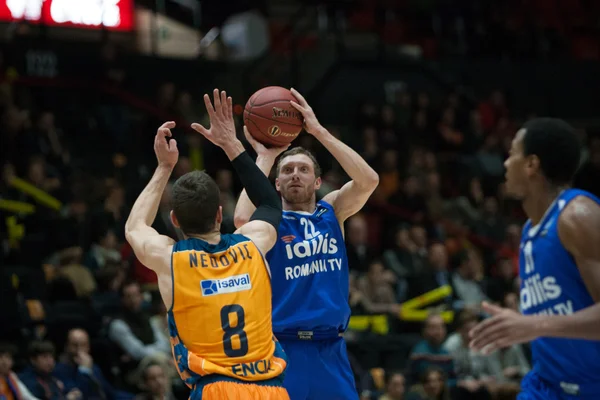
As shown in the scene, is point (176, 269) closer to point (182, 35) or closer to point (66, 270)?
point (66, 270)

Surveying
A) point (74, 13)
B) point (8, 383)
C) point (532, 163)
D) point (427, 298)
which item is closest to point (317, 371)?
point (532, 163)

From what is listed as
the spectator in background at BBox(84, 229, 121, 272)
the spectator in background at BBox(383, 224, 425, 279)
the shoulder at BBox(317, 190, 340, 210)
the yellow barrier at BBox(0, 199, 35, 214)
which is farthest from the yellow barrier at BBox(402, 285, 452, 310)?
the shoulder at BBox(317, 190, 340, 210)

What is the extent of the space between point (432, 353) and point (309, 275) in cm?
526

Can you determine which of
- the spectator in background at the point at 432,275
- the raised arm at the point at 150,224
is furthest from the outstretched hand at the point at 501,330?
the spectator in background at the point at 432,275

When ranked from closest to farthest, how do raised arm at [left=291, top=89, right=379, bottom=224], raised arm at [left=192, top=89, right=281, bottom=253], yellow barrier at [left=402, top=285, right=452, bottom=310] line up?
raised arm at [left=192, top=89, right=281, bottom=253] → raised arm at [left=291, top=89, right=379, bottom=224] → yellow barrier at [left=402, top=285, right=452, bottom=310]

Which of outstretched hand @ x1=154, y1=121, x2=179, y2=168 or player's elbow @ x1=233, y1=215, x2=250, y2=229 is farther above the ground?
outstretched hand @ x1=154, y1=121, x2=179, y2=168

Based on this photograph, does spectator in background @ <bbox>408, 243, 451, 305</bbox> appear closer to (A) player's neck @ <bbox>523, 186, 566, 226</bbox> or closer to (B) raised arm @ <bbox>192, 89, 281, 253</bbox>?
(B) raised arm @ <bbox>192, 89, 281, 253</bbox>

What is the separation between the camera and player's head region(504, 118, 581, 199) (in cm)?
422

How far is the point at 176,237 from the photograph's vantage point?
11.4 metres

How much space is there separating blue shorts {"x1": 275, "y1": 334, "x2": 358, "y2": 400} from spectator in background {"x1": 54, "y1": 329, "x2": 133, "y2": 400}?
4.09 m

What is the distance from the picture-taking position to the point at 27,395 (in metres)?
8.46

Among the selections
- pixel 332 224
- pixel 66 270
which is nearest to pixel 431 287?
pixel 66 270

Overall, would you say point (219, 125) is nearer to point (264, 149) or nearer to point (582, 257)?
point (264, 149)

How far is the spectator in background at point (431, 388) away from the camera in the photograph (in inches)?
393
